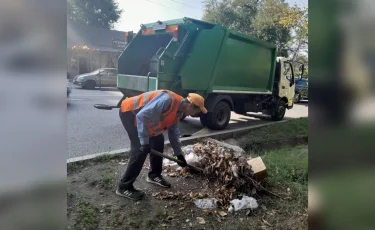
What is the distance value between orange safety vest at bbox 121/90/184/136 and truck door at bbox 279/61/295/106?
16.8 ft

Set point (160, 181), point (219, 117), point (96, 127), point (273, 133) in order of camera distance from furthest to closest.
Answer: point (219, 117) < point (273, 133) < point (96, 127) < point (160, 181)

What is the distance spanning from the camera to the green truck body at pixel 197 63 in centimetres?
489

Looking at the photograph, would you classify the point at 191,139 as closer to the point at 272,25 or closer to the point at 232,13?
the point at 232,13

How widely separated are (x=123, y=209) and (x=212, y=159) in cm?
107

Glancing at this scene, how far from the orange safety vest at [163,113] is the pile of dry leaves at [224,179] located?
674 mm

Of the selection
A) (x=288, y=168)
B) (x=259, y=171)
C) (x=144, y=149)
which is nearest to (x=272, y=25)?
(x=288, y=168)

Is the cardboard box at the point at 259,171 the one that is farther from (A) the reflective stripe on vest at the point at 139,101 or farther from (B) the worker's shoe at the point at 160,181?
(A) the reflective stripe on vest at the point at 139,101

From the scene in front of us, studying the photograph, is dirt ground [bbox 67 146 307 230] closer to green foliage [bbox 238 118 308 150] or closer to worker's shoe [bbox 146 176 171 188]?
worker's shoe [bbox 146 176 171 188]

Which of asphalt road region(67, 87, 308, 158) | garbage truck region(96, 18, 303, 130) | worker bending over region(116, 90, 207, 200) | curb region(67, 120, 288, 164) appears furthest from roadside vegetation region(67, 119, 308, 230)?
garbage truck region(96, 18, 303, 130)

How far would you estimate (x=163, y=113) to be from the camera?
2600 millimetres

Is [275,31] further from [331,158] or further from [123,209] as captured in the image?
[331,158]

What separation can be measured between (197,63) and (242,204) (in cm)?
305

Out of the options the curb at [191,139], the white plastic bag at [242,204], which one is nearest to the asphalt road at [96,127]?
the curb at [191,139]

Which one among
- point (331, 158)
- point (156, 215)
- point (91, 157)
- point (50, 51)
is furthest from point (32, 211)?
point (91, 157)
